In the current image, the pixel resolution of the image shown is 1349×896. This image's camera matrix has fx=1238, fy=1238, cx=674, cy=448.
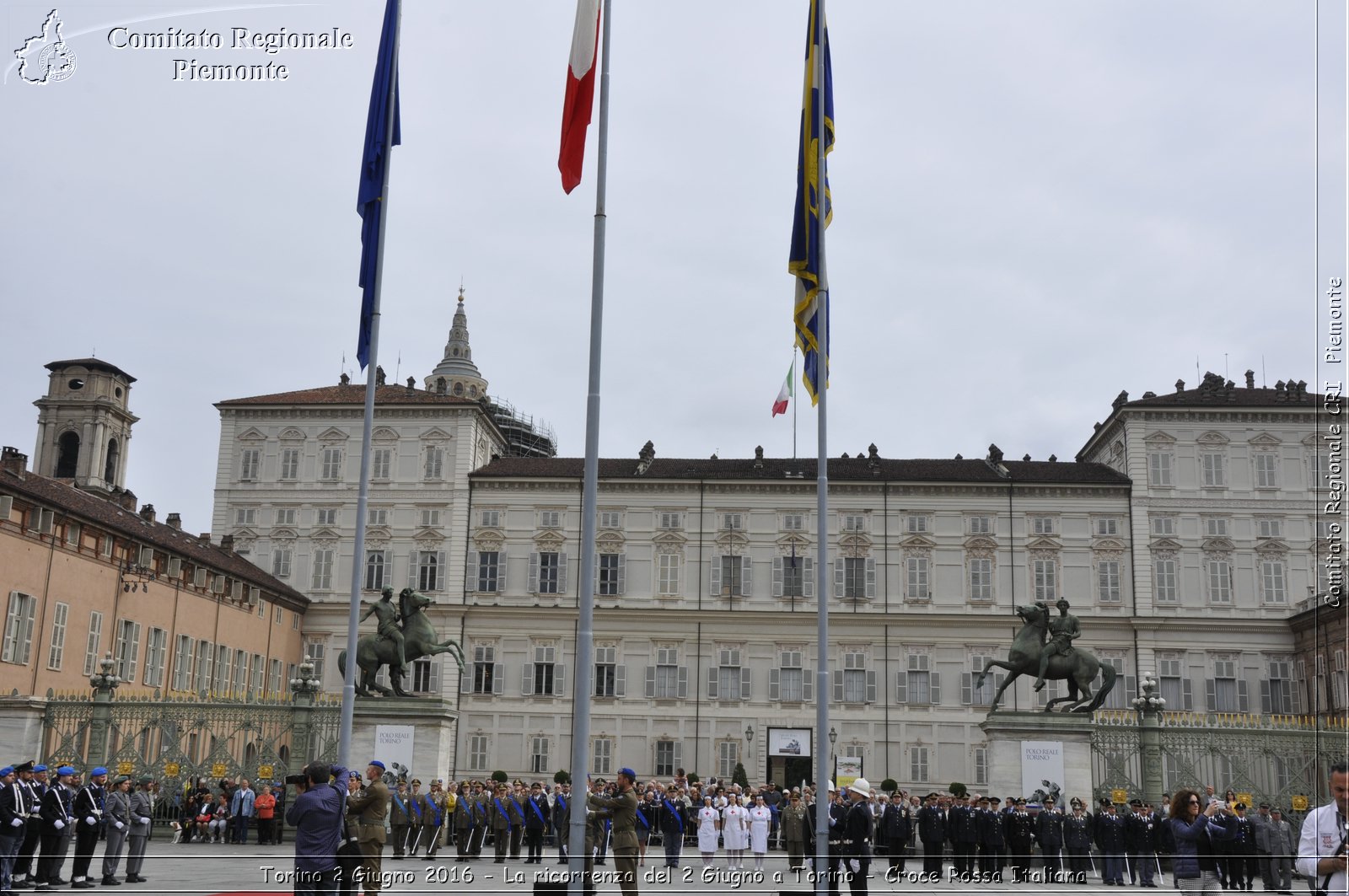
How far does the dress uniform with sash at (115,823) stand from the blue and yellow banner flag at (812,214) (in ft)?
39.4

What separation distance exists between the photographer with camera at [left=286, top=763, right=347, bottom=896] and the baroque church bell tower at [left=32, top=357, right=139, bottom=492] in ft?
208

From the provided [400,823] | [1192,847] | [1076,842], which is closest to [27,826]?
[400,823]

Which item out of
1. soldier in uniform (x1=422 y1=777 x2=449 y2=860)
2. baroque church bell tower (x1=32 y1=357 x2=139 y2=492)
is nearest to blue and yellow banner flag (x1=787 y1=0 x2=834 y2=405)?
soldier in uniform (x1=422 y1=777 x2=449 y2=860)

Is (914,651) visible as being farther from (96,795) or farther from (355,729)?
(96,795)

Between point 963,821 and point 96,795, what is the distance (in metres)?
15.7

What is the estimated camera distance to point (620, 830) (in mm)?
14578

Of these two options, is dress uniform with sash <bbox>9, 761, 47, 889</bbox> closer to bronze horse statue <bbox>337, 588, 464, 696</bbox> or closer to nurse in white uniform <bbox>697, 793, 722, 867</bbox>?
bronze horse statue <bbox>337, 588, 464, 696</bbox>

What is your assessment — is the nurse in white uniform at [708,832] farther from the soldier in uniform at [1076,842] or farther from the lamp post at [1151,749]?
the lamp post at [1151,749]

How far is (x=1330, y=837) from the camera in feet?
27.9

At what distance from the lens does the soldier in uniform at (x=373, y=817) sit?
44.0ft

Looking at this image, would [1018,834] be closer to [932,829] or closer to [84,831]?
[932,829]

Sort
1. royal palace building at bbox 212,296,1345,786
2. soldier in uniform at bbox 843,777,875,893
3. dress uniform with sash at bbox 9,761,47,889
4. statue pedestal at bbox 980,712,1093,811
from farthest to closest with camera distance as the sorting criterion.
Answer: royal palace building at bbox 212,296,1345,786, statue pedestal at bbox 980,712,1093,811, dress uniform with sash at bbox 9,761,47,889, soldier in uniform at bbox 843,777,875,893

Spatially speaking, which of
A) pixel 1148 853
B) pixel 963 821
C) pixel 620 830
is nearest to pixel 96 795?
pixel 620 830

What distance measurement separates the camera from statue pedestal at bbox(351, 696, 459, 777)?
1063 inches
